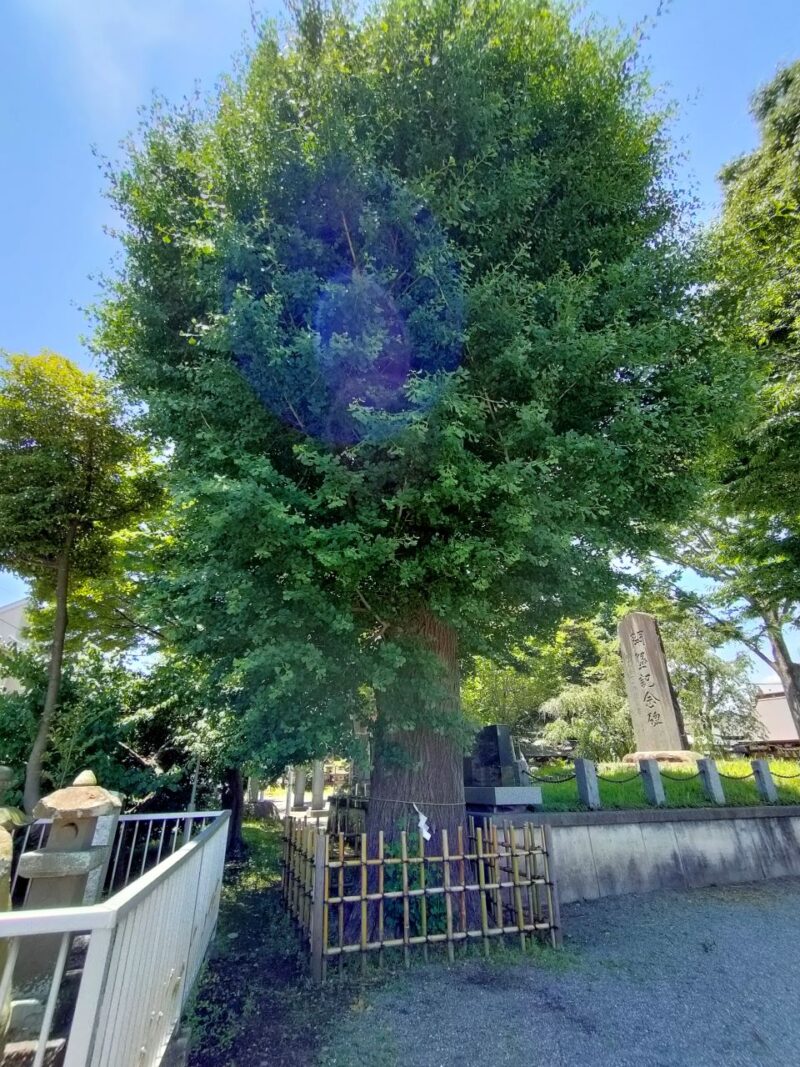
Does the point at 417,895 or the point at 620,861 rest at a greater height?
the point at 417,895

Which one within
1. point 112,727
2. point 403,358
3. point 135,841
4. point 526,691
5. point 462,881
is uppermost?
point 403,358

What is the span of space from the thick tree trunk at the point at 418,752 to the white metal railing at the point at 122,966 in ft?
6.94

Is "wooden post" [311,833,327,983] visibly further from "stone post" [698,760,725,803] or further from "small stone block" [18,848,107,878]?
"stone post" [698,760,725,803]

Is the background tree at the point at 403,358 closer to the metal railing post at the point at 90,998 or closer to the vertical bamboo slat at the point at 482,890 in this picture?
the vertical bamboo slat at the point at 482,890

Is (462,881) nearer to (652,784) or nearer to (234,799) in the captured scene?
(652,784)

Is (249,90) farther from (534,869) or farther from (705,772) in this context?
(705,772)

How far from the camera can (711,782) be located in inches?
324

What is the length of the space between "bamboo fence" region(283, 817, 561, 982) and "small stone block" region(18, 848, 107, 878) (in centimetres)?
A: 175

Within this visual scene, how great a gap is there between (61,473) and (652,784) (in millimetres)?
11652

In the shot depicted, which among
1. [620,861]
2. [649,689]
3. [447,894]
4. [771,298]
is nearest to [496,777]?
[620,861]

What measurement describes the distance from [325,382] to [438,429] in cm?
115

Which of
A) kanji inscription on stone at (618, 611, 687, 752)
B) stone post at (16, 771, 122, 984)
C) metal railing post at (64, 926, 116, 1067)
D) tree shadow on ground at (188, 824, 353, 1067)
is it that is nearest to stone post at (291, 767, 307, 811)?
kanji inscription on stone at (618, 611, 687, 752)

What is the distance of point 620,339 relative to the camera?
4.80 meters

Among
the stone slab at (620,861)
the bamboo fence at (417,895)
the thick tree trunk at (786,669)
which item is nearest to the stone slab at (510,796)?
the stone slab at (620,861)
